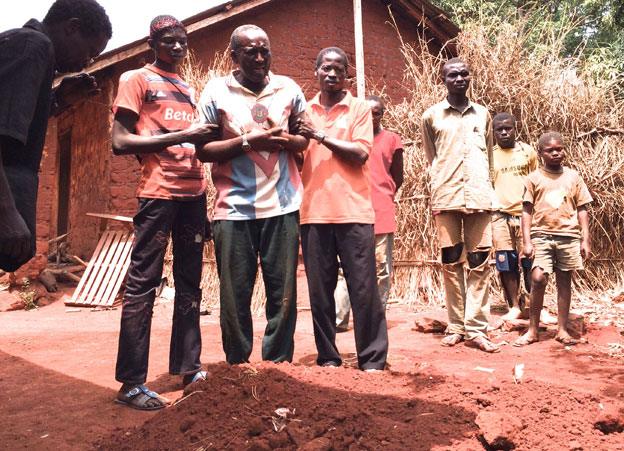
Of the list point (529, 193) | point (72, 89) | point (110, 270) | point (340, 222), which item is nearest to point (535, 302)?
point (529, 193)

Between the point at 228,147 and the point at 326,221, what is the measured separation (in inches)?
26.4

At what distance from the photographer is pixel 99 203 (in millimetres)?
8766

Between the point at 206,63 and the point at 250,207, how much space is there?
6.36 m

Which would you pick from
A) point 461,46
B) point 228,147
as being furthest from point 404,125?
point 228,147

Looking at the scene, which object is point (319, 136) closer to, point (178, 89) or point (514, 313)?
point (178, 89)

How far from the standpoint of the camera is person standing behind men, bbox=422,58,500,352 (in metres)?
4.11

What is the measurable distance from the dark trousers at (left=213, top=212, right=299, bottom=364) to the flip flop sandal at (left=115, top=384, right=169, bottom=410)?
376 mm

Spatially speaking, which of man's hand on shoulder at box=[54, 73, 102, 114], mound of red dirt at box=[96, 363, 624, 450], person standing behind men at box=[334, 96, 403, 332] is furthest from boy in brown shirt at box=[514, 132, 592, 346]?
man's hand on shoulder at box=[54, 73, 102, 114]

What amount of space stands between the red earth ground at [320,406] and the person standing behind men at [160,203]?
0.21 m

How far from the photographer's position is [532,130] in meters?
6.67

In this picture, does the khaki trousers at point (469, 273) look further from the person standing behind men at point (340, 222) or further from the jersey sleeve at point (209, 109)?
the jersey sleeve at point (209, 109)

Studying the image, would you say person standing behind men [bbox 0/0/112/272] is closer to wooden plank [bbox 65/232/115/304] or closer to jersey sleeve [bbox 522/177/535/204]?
jersey sleeve [bbox 522/177/535/204]

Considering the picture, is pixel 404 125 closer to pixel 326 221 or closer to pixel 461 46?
pixel 461 46

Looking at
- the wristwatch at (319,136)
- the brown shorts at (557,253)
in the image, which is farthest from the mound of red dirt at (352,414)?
the brown shorts at (557,253)
